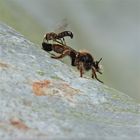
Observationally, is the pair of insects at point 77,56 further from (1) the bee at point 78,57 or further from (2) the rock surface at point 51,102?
(2) the rock surface at point 51,102

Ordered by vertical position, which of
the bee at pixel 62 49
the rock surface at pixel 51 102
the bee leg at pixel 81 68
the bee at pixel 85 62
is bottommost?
the rock surface at pixel 51 102

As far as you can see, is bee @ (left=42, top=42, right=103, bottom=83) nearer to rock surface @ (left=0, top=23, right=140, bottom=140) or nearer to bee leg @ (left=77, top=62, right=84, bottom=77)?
bee leg @ (left=77, top=62, right=84, bottom=77)

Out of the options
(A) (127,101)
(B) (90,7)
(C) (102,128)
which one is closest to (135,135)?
(C) (102,128)

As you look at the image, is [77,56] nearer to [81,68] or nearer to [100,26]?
[81,68]

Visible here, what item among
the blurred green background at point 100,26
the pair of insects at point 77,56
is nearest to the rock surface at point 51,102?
the pair of insects at point 77,56

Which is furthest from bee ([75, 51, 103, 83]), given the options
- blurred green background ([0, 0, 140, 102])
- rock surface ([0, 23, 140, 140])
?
blurred green background ([0, 0, 140, 102])

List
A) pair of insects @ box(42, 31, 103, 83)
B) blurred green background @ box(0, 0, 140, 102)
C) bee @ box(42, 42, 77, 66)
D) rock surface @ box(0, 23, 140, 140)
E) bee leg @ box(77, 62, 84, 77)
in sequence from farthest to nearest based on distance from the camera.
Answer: blurred green background @ box(0, 0, 140, 102)
bee @ box(42, 42, 77, 66)
pair of insects @ box(42, 31, 103, 83)
bee leg @ box(77, 62, 84, 77)
rock surface @ box(0, 23, 140, 140)
